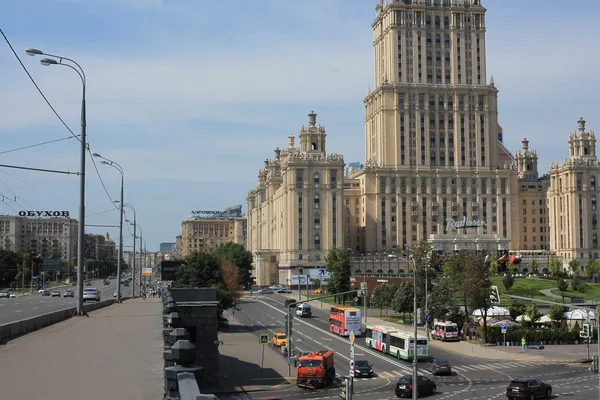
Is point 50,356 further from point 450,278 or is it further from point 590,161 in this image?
point 590,161

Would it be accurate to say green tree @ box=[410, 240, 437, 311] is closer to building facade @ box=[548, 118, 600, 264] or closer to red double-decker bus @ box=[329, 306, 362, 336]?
red double-decker bus @ box=[329, 306, 362, 336]

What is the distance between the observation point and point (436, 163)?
529 ft

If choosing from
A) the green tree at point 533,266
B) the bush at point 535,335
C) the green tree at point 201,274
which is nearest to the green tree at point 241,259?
the green tree at point 201,274

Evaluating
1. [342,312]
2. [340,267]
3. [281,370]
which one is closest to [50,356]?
[281,370]

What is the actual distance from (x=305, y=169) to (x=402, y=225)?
2486cm

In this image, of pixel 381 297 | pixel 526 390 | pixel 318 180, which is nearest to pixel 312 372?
pixel 526 390

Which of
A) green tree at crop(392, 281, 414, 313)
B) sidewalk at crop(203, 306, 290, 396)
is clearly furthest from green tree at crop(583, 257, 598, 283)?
sidewalk at crop(203, 306, 290, 396)

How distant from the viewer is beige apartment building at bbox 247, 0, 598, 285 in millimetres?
158125

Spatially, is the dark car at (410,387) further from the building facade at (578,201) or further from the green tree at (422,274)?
the building facade at (578,201)

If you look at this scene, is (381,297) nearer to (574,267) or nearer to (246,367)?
(246,367)

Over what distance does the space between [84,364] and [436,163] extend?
14754 centimetres

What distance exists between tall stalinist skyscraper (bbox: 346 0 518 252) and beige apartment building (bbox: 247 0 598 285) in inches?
8.5

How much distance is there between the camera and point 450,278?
8238 cm

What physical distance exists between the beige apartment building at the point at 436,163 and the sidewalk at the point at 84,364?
127 metres
